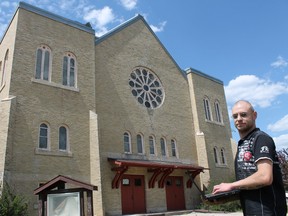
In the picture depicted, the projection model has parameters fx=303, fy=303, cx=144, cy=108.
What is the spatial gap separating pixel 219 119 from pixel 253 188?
1087 inches

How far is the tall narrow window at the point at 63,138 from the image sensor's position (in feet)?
57.2

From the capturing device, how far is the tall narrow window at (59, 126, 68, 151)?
57.2 ft

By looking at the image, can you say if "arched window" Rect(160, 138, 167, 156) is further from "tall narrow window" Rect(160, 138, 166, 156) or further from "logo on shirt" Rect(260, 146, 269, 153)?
"logo on shirt" Rect(260, 146, 269, 153)

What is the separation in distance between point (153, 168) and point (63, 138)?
658 cm

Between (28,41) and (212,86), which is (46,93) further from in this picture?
(212,86)

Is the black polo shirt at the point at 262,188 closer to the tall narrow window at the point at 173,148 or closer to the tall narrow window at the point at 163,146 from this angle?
the tall narrow window at the point at 163,146

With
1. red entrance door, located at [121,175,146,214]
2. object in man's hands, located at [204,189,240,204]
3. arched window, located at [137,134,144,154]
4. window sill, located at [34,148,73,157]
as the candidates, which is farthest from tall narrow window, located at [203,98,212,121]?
object in man's hands, located at [204,189,240,204]

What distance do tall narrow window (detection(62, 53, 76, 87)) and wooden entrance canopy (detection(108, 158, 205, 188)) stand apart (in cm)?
550

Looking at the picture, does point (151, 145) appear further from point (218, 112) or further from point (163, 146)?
point (218, 112)

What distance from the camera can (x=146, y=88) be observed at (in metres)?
24.5

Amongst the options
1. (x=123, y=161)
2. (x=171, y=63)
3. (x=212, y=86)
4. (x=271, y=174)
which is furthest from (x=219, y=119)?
(x=271, y=174)

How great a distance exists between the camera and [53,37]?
19.2 m

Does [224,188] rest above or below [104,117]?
below

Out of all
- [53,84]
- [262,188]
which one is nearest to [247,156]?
[262,188]
